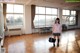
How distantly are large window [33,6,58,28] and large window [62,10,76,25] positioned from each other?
1.85 m

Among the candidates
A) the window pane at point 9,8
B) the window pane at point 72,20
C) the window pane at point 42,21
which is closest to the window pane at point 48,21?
the window pane at point 42,21

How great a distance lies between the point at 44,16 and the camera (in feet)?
49.6

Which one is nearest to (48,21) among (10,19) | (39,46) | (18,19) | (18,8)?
(18,19)

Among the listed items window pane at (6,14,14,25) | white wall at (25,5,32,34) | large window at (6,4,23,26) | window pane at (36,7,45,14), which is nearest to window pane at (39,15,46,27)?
window pane at (36,7,45,14)

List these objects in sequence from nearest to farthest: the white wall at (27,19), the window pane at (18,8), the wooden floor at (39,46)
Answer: the wooden floor at (39,46) < the window pane at (18,8) < the white wall at (27,19)

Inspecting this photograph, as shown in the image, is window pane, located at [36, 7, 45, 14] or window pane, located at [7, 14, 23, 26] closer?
window pane, located at [7, 14, 23, 26]

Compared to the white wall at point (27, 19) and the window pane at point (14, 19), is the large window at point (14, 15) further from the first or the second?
the white wall at point (27, 19)

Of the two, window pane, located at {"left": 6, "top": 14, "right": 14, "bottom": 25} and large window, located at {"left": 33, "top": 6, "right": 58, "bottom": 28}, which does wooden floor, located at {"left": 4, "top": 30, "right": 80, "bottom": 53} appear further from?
large window, located at {"left": 33, "top": 6, "right": 58, "bottom": 28}

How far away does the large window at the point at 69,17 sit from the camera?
1788 cm

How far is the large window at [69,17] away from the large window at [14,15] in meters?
6.64

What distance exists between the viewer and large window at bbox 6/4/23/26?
496 inches

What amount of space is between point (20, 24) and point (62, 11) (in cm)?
631

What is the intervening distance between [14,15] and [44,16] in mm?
3615

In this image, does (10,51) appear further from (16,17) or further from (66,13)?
(66,13)
